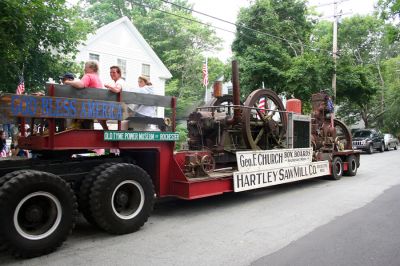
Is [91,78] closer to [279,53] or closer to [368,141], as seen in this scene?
[279,53]

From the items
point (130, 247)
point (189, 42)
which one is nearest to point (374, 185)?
point (130, 247)

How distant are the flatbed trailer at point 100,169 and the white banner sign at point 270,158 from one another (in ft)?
0.08

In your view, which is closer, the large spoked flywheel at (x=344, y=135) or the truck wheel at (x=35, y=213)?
the truck wheel at (x=35, y=213)

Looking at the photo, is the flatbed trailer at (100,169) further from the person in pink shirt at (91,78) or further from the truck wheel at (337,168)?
the truck wheel at (337,168)

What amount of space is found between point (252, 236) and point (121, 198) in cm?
207

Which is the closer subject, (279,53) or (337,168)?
(337,168)

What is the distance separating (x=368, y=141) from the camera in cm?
2553

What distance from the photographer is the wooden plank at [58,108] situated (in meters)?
4.66

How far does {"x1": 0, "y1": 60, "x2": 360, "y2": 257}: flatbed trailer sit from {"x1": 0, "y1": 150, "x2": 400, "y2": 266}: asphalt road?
359mm

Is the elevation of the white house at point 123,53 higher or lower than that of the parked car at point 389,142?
higher

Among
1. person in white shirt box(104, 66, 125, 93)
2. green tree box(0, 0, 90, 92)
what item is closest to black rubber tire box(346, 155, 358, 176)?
person in white shirt box(104, 66, 125, 93)

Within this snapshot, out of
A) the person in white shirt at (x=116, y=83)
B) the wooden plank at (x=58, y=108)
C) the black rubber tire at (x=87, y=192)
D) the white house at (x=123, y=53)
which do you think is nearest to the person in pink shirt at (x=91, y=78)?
the person in white shirt at (x=116, y=83)

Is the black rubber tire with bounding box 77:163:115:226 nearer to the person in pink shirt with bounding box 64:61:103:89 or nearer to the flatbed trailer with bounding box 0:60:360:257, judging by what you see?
the flatbed trailer with bounding box 0:60:360:257

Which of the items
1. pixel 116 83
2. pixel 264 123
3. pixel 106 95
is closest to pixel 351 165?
pixel 264 123
